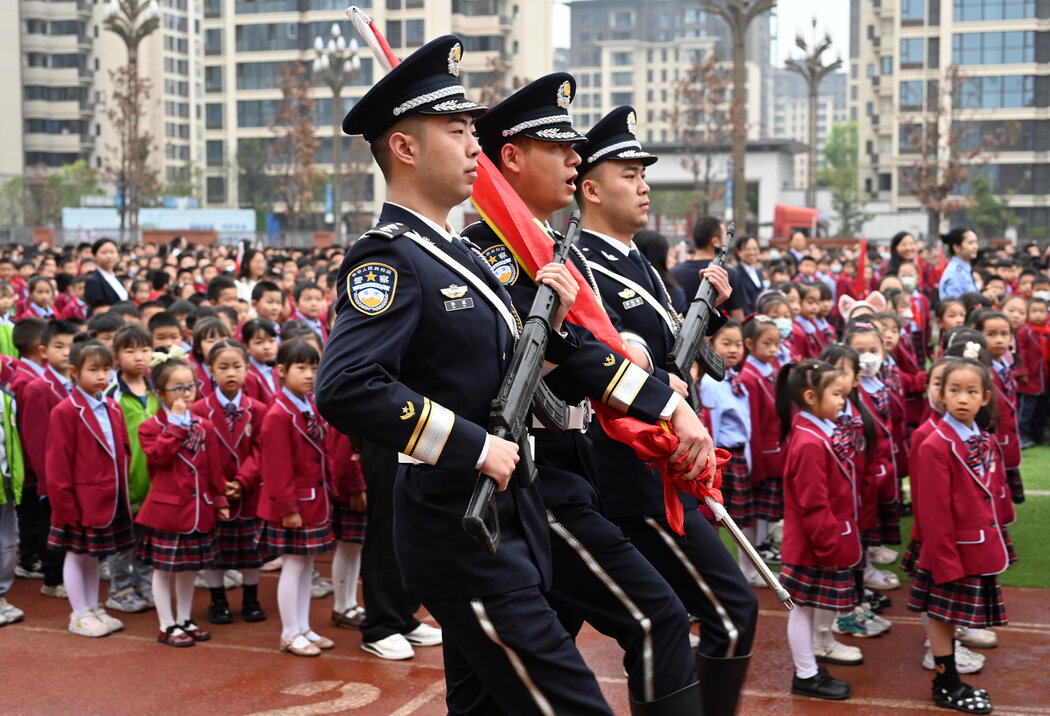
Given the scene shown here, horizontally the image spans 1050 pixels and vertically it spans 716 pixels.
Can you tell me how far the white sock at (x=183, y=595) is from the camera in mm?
6559

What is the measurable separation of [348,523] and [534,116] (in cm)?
324

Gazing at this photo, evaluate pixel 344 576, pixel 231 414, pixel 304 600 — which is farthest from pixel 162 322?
pixel 304 600

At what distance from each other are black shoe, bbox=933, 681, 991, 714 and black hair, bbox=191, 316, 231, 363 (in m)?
4.97

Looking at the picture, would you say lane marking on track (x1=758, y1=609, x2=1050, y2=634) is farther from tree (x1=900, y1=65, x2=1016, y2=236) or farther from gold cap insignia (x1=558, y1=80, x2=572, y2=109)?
tree (x1=900, y1=65, x2=1016, y2=236)

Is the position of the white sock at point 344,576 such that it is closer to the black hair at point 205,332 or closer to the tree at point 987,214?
the black hair at point 205,332

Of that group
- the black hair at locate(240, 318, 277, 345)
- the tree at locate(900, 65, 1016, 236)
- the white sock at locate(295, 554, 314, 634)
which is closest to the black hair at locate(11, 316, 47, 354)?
the black hair at locate(240, 318, 277, 345)

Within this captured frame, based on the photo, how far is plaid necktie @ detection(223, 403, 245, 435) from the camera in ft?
22.6

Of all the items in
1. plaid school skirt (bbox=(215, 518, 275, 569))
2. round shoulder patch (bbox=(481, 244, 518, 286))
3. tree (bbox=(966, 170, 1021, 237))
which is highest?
tree (bbox=(966, 170, 1021, 237))

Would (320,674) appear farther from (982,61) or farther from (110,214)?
(982,61)

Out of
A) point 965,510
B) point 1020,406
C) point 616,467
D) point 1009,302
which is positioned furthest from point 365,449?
→ point 1020,406

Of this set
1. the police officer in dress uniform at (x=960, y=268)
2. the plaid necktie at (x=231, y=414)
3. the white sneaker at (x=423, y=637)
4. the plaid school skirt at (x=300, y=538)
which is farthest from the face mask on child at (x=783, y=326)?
the police officer in dress uniform at (x=960, y=268)

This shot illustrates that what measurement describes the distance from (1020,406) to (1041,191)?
2203 inches

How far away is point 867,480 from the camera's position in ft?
22.2

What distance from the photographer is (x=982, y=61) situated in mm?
62656
